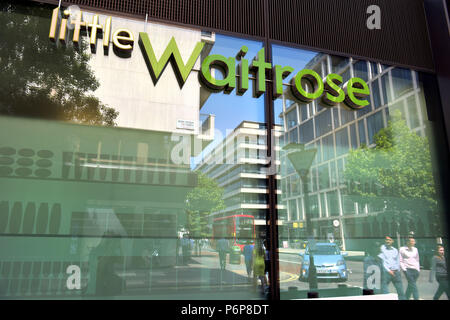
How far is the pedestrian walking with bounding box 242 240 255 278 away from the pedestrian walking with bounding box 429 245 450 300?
142 inches

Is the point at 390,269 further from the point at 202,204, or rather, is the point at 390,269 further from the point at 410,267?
the point at 202,204

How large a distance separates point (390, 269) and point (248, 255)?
2.68 m

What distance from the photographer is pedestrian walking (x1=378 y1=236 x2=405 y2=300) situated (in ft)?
18.2

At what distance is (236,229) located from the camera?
206 inches

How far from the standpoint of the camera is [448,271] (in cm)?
609

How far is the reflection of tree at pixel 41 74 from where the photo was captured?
16.3 ft

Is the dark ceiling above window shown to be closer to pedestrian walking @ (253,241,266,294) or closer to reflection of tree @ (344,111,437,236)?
reflection of tree @ (344,111,437,236)

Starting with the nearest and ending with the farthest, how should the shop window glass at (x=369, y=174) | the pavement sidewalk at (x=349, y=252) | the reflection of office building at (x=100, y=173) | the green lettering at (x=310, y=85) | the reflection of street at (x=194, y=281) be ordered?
the reflection of office building at (x=100, y=173) → the reflection of street at (x=194, y=281) → the pavement sidewalk at (x=349, y=252) → the shop window glass at (x=369, y=174) → the green lettering at (x=310, y=85)

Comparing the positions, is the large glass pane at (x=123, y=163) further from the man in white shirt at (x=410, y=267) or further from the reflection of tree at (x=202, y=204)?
the man in white shirt at (x=410, y=267)

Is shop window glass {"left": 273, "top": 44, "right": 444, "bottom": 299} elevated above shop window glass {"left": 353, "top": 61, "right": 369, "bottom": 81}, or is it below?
below

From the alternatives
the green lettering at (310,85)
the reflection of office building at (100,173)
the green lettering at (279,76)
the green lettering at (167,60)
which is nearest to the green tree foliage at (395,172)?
the green lettering at (310,85)

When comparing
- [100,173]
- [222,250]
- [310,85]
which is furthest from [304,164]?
[100,173]

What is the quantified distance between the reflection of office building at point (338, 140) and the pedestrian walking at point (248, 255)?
66 centimetres

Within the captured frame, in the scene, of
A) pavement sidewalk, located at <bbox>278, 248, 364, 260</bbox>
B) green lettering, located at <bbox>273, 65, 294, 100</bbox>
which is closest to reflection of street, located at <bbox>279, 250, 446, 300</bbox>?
pavement sidewalk, located at <bbox>278, 248, 364, 260</bbox>
